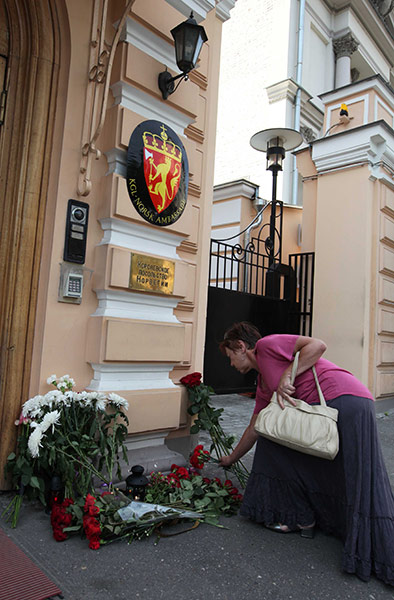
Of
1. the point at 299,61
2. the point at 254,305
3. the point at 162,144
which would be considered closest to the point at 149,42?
the point at 162,144

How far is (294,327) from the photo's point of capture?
24.0 ft

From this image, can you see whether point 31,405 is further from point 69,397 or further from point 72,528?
point 72,528

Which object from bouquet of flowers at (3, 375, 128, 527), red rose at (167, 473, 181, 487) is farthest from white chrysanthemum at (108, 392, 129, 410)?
red rose at (167, 473, 181, 487)

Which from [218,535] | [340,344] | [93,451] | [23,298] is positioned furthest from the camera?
[340,344]

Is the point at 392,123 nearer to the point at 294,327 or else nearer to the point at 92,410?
the point at 294,327

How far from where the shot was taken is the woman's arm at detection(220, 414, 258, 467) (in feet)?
9.83

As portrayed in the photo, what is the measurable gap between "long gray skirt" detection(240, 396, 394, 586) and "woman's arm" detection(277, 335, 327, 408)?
0.25 m

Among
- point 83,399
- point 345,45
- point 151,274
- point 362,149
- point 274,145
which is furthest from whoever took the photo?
point 345,45

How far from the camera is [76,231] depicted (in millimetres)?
3146

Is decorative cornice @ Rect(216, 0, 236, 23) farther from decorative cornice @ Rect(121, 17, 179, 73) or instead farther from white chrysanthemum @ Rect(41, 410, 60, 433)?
white chrysanthemum @ Rect(41, 410, 60, 433)

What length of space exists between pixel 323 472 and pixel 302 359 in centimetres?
66

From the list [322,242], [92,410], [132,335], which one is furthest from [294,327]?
[92,410]

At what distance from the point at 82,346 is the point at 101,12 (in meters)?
2.43

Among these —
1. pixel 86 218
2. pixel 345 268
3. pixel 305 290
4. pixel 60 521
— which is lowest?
pixel 60 521
